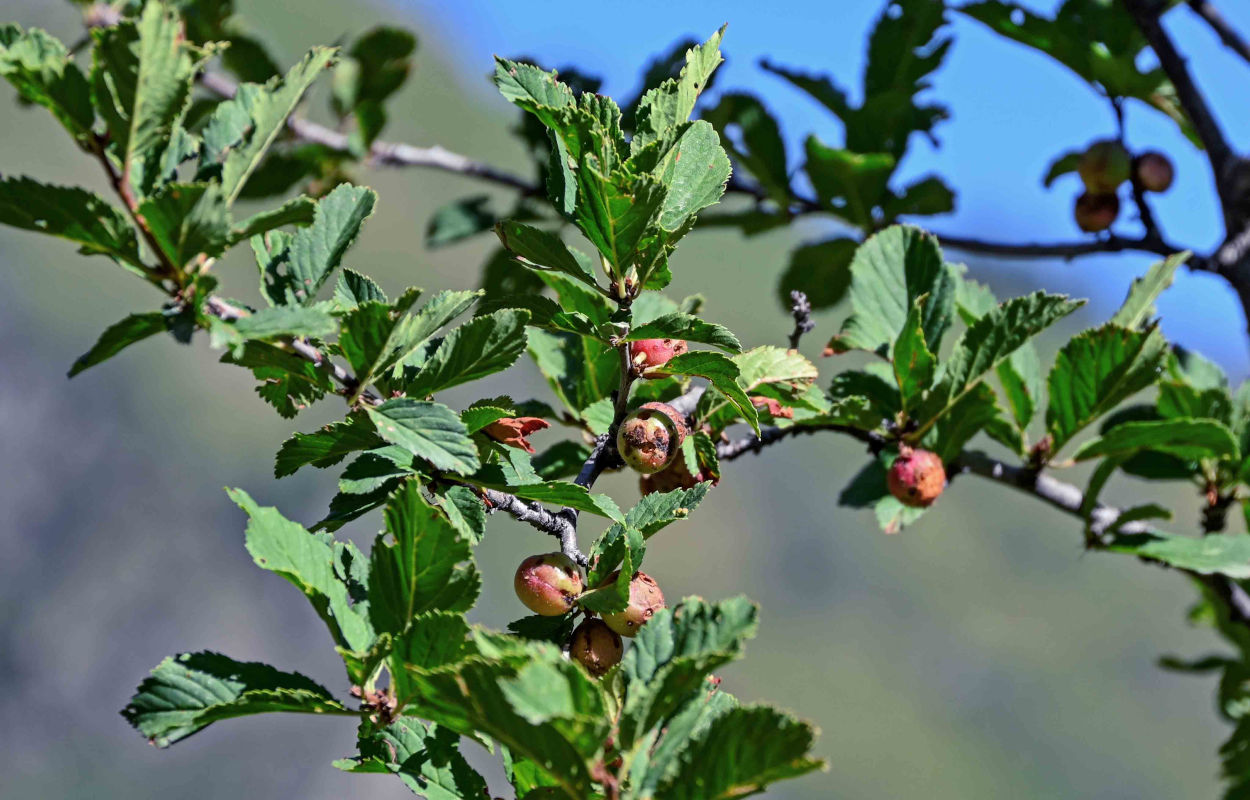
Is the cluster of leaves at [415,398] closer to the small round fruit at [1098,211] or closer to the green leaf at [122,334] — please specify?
the green leaf at [122,334]

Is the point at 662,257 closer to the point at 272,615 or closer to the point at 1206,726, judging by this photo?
the point at 272,615

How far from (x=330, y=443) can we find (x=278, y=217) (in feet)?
0.87

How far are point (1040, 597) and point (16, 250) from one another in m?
87.3

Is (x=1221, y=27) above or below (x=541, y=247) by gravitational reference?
above

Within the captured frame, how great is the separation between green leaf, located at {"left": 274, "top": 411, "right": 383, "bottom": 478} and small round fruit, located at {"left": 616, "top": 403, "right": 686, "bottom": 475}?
1.05ft

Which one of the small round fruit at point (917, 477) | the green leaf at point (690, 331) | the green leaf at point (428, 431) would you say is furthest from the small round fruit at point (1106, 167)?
the green leaf at point (428, 431)

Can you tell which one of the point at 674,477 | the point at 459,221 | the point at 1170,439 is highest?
the point at 459,221

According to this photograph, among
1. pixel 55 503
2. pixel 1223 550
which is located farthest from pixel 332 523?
pixel 55 503

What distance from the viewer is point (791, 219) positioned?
2752 mm

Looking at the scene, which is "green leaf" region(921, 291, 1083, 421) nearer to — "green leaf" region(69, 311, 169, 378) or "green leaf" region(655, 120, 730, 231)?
"green leaf" region(655, 120, 730, 231)

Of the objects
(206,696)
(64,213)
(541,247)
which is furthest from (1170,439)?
(64,213)

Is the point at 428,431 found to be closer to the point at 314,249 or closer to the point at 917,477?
the point at 314,249

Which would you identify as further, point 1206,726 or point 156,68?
point 1206,726

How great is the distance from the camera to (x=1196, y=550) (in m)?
1.92
